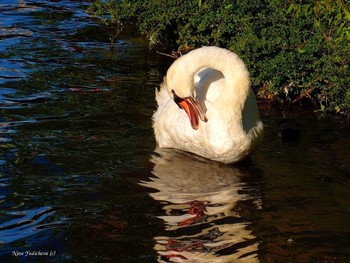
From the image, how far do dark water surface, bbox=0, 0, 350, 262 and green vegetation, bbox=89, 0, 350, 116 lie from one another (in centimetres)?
43

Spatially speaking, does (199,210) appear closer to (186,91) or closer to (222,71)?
(186,91)

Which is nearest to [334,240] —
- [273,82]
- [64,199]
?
[64,199]

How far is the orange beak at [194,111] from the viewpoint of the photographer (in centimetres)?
847

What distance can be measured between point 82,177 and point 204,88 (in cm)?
193

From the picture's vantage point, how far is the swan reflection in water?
641 cm

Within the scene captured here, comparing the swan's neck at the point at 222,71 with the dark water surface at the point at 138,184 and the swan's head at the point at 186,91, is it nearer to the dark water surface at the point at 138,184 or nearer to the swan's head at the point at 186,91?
the swan's head at the point at 186,91

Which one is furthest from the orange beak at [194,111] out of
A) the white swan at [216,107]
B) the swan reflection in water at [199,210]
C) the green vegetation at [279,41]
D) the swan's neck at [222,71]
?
the green vegetation at [279,41]

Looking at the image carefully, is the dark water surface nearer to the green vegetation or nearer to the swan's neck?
the green vegetation

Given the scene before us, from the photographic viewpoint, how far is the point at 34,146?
29.9 ft

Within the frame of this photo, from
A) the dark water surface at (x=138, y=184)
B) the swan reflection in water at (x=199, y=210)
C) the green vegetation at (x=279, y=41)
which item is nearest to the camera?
the swan reflection in water at (x=199, y=210)

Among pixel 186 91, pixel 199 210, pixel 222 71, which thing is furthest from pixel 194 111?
pixel 199 210

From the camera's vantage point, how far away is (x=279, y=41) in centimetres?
1106

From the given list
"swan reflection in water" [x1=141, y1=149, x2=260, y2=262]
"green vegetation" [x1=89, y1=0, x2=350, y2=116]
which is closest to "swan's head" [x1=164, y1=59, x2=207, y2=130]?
"swan reflection in water" [x1=141, y1=149, x2=260, y2=262]

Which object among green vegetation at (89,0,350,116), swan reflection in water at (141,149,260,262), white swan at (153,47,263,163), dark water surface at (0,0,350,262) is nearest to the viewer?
swan reflection in water at (141,149,260,262)
